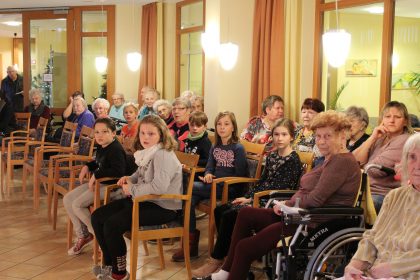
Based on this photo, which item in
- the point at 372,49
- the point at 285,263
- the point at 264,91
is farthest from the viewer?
the point at 264,91

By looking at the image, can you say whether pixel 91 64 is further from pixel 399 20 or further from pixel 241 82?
pixel 399 20

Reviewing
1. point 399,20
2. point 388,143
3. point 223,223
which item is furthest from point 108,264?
point 399,20

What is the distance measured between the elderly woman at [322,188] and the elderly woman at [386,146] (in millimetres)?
646

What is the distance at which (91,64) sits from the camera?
998 centimetres

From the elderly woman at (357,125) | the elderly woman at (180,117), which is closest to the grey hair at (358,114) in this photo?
the elderly woman at (357,125)

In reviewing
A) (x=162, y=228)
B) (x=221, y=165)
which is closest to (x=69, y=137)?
(x=221, y=165)

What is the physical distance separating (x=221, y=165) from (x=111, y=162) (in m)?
0.87

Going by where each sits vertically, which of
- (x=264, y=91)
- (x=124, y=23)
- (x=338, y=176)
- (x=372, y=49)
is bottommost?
(x=338, y=176)

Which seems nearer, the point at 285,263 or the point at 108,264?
the point at 285,263

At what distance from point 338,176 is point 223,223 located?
3.34 ft

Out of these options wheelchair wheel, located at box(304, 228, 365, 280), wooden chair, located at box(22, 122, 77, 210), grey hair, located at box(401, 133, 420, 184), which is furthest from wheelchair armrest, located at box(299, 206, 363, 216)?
wooden chair, located at box(22, 122, 77, 210)

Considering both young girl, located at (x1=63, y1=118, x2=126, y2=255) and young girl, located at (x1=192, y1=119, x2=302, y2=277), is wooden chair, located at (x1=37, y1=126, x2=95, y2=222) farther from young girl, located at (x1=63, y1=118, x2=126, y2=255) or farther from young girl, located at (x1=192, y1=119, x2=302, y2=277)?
young girl, located at (x1=192, y1=119, x2=302, y2=277)

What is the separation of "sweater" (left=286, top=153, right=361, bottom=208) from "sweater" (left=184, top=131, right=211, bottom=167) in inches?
72.4

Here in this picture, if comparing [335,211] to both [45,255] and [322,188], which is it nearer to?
[322,188]
